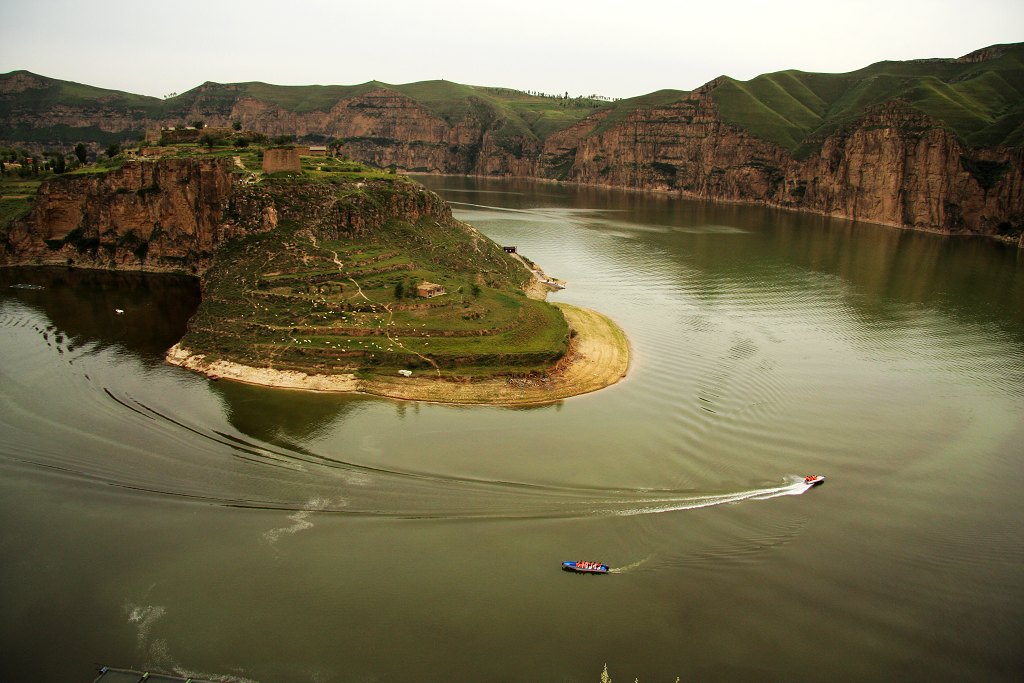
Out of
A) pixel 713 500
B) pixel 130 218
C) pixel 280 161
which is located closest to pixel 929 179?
pixel 280 161

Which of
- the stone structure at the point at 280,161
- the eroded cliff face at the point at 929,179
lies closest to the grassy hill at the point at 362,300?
the stone structure at the point at 280,161

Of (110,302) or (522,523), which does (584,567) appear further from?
(110,302)

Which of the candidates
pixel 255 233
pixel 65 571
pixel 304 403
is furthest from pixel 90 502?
pixel 255 233

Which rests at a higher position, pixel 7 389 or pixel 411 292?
pixel 411 292

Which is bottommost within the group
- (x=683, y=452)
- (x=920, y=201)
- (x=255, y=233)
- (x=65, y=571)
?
(x=65, y=571)

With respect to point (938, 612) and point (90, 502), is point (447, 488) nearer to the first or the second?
point (90, 502)

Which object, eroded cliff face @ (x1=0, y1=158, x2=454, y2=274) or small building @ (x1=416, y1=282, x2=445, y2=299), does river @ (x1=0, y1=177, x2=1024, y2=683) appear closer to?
small building @ (x1=416, y1=282, x2=445, y2=299)

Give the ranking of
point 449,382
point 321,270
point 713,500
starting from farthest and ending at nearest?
point 321,270 → point 449,382 → point 713,500
